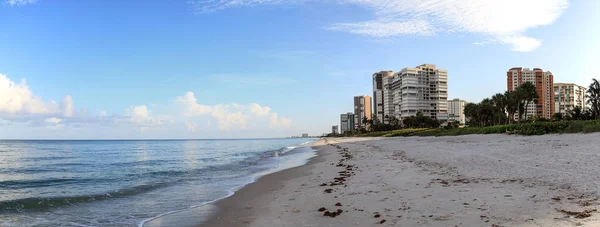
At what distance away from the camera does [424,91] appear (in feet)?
620

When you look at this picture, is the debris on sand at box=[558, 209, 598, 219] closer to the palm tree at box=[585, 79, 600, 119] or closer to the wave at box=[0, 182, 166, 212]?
the wave at box=[0, 182, 166, 212]

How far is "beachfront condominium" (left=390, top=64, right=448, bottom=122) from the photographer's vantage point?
187250 mm

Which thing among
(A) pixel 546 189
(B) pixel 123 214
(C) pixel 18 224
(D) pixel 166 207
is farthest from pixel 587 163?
(C) pixel 18 224

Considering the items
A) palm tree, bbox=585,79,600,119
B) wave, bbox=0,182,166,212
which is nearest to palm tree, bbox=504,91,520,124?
palm tree, bbox=585,79,600,119

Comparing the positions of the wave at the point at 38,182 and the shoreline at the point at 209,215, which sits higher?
the shoreline at the point at 209,215

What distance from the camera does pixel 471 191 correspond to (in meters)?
9.27

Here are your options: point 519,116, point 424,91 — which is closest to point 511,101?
point 519,116

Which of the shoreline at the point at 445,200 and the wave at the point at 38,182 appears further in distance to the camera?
the wave at the point at 38,182

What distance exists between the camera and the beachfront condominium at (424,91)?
187 metres

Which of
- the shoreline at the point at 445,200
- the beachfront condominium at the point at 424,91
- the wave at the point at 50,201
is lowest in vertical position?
the wave at the point at 50,201

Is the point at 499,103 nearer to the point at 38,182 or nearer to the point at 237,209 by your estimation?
the point at 237,209

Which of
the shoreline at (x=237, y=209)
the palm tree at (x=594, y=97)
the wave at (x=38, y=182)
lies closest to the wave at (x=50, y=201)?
the shoreline at (x=237, y=209)

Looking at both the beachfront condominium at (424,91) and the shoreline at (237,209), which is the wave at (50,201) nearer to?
the shoreline at (237,209)

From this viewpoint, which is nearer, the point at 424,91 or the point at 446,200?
the point at 446,200
